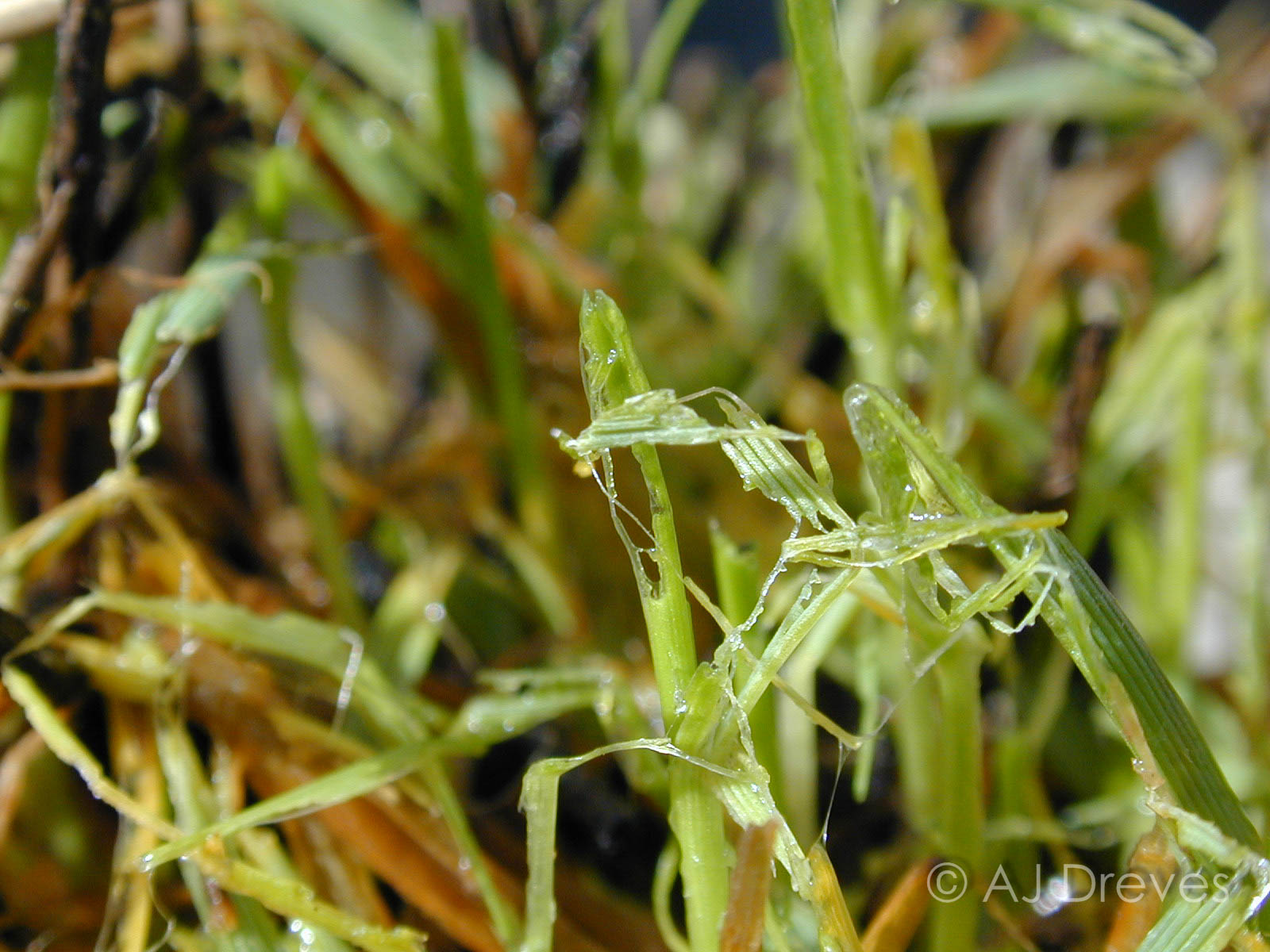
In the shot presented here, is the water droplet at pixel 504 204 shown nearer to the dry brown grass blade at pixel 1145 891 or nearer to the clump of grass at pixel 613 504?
the clump of grass at pixel 613 504

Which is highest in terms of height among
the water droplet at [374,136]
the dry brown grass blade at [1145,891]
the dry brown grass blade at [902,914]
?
the water droplet at [374,136]

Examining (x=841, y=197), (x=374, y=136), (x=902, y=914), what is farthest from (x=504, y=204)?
(x=902, y=914)

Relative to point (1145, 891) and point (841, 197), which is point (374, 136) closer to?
point (841, 197)

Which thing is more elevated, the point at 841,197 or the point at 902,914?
the point at 841,197

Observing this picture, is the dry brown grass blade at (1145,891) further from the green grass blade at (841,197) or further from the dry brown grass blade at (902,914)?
the green grass blade at (841,197)

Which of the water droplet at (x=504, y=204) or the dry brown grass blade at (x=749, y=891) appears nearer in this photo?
the dry brown grass blade at (x=749, y=891)

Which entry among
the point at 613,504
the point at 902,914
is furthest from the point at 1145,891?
the point at 613,504

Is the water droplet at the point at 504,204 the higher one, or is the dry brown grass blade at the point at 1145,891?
the water droplet at the point at 504,204

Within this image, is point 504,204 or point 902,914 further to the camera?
point 504,204

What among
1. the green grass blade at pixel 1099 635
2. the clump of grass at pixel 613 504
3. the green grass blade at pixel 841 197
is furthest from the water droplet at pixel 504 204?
the green grass blade at pixel 1099 635

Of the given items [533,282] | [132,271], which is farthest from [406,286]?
[132,271]
